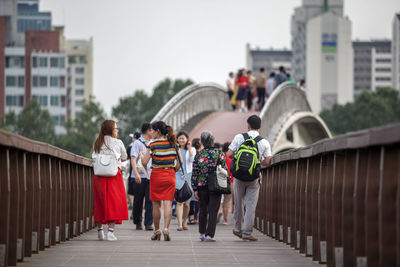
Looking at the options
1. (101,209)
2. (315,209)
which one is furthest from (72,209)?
(315,209)

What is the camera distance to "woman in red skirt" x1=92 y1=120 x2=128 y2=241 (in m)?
14.6

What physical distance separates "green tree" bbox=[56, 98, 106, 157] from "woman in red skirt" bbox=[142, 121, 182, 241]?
106582mm

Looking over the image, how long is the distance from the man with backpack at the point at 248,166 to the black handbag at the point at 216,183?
20cm

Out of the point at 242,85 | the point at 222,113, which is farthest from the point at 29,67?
the point at 242,85

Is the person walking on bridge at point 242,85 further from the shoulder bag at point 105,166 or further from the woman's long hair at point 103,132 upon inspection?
the shoulder bag at point 105,166

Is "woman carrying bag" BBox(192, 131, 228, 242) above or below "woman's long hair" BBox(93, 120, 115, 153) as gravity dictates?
below

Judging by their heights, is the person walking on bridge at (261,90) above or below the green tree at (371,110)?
below

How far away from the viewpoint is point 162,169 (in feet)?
48.8

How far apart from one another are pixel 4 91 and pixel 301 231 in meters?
115

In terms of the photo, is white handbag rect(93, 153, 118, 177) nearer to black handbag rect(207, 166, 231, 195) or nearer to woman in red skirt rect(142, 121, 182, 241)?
woman in red skirt rect(142, 121, 182, 241)

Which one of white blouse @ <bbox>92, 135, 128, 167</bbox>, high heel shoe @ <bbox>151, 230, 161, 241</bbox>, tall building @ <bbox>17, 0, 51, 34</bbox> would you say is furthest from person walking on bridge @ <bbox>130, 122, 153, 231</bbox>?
tall building @ <bbox>17, 0, 51, 34</bbox>

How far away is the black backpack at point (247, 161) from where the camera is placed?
14633 millimetres

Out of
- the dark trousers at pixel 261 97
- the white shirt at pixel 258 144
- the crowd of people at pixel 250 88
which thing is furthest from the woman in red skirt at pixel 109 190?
the dark trousers at pixel 261 97

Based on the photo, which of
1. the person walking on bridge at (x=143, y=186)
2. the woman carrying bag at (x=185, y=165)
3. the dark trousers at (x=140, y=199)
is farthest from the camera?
the woman carrying bag at (x=185, y=165)
